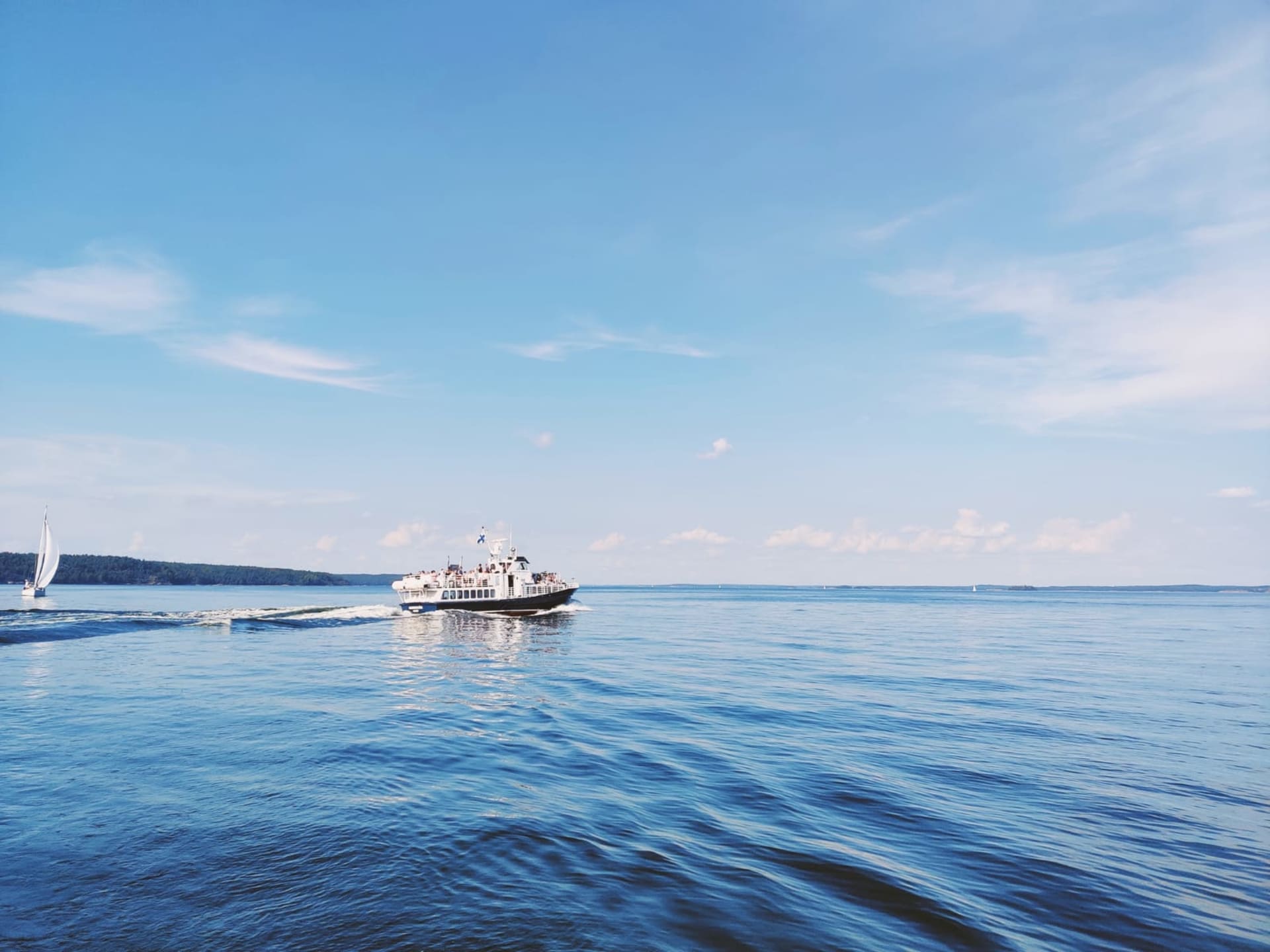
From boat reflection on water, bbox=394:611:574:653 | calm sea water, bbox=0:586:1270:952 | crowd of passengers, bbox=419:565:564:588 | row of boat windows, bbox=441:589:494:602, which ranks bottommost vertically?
boat reflection on water, bbox=394:611:574:653

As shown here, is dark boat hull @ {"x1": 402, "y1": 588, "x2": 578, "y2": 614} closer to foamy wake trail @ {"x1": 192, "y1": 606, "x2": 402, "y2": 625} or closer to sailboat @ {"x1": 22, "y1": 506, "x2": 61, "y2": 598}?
foamy wake trail @ {"x1": 192, "y1": 606, "x2": 402, "y2": 625}

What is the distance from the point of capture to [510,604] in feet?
317

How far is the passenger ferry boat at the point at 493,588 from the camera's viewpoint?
320 ft

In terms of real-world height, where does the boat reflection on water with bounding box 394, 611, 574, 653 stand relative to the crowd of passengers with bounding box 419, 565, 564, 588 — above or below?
below

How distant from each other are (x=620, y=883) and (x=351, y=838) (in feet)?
20.0

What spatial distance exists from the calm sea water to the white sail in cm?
12413

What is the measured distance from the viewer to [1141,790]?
56.3 feet

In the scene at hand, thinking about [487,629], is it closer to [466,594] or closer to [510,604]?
[510,604]

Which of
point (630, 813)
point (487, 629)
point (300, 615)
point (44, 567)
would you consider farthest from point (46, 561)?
point (630, 813)

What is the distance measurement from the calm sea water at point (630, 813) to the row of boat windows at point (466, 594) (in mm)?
62853

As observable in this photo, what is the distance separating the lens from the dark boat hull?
96812mm

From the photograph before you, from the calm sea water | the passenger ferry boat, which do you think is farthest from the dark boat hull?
the calm sea water

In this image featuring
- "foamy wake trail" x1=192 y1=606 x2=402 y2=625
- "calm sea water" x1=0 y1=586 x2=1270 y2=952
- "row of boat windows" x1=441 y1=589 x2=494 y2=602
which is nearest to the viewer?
"calm sea water" x1=0 y1=586 x2=1270 y2=952

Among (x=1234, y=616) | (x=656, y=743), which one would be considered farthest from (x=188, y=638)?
(x=1234, y=616)
